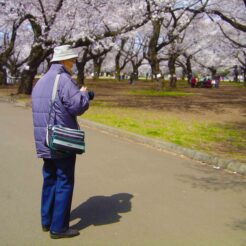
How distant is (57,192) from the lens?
12.4 ft

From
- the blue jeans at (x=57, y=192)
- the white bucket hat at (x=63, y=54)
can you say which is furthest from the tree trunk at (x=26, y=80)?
the blue jeans at (x=57, y=192)

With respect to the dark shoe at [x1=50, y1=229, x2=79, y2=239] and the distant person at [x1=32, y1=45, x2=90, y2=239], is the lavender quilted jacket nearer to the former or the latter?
the distant person at [x1=32, y1=45, x2=90, y2=239]

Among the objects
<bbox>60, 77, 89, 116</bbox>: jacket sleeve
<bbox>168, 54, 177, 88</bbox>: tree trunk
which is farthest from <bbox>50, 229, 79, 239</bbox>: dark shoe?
<bbox>168, 54, 177, 88</bbox>: tree trunk

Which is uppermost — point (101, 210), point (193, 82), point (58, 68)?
point (58, 68)

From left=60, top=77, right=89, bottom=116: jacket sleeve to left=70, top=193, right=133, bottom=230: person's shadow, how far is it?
1.25 meters

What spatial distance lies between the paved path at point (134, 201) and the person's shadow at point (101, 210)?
1 centimetres

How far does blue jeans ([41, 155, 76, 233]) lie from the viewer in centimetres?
374

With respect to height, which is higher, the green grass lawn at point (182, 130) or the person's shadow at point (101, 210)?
the green grass lawn at point (182, 130)

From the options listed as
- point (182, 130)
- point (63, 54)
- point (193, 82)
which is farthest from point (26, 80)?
point (193, 82)

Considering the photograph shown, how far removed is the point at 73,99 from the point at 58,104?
0.50 ft

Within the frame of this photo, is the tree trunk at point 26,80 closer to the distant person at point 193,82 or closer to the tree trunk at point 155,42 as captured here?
the tree trunk at point 155,42

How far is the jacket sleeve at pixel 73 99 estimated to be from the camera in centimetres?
358

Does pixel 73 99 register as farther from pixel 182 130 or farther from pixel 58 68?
pixel 182 130

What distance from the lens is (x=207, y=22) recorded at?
47531mm
